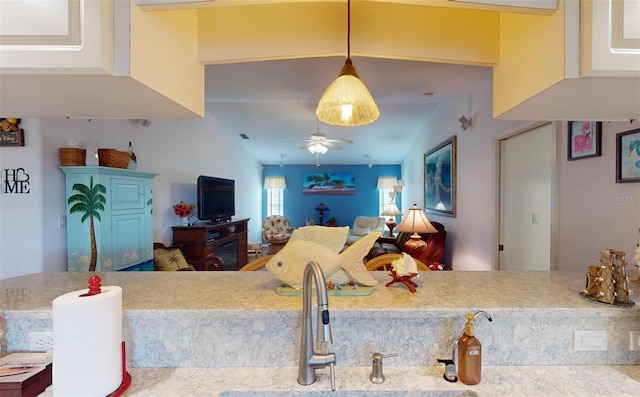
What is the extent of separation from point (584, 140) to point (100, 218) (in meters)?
3.55

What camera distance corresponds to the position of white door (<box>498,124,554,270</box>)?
262cm

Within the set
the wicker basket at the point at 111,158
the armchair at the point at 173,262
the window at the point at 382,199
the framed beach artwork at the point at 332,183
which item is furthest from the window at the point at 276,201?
the wicker basket at the point at 111,158

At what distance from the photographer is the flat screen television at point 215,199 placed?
4.05m

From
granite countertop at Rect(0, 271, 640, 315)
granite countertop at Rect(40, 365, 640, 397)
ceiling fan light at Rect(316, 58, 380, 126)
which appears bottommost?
granite countertop at Rect(40, 365, 640, 397)

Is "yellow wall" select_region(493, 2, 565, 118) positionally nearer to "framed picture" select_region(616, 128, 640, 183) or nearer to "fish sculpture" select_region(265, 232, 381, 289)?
"fish sculpture" select_region(265, 232, 381, 289)

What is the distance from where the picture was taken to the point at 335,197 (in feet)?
26.9

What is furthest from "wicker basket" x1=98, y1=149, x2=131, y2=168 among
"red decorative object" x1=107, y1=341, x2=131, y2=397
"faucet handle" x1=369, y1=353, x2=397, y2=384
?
"faucet handle" x1=369, y1=353, x2=397, y2=384

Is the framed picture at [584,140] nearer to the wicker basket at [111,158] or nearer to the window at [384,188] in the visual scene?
the wicker basket at [111,158]

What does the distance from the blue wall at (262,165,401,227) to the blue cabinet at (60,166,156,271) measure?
5592mm

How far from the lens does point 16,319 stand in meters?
0.86

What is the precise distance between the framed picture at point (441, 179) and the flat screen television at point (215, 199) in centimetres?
355

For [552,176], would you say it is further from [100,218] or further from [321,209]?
[321,209]

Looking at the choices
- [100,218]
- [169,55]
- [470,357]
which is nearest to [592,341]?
[470,357]

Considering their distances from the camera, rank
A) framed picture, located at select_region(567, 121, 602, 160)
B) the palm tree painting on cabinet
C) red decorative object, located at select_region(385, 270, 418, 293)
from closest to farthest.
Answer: red decorative object, located at select_region(385, 270, 418, 293), framed picture, located at select_region(567, 121, 602, 160), the palm tree painting on cabinet
